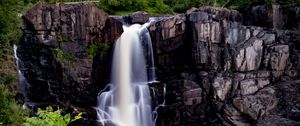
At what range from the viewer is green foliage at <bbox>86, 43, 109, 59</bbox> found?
2547cm

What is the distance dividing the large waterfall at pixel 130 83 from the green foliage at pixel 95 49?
0.77 meters

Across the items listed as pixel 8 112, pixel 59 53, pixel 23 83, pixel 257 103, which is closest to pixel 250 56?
pixel 257 103

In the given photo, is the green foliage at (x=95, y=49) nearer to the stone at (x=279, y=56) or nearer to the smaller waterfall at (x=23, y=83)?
the smaller waterfall at (x=23, y=83)

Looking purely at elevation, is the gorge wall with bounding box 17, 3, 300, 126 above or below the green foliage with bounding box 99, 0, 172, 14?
below

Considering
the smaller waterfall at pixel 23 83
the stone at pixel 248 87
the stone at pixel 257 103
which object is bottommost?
the stone at pixel 257 103

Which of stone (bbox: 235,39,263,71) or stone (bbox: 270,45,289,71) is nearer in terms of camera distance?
stone (bbox: 235,39,263,71)

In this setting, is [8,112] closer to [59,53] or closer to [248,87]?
[59,53]

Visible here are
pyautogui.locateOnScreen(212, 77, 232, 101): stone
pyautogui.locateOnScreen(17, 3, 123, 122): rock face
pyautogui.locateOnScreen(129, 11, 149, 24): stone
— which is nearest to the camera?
pyautogui.locateOnScreen(17, 3, 123, 122): rock face

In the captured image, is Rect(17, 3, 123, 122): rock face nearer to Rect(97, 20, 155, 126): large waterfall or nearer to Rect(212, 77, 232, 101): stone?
Rect(97, 20, 155, 126): large waterfall

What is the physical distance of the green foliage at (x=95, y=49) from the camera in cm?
2547

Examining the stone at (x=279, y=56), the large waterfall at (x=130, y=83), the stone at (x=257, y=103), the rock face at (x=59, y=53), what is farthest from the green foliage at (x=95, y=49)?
the stone at (x=279, y=56)

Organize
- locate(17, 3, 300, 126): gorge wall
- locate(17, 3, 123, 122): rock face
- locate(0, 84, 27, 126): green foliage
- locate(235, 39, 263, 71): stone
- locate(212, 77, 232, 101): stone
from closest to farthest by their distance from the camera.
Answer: locate(0, 84, 27, 126): green foliage, locate(17, 3, 123, 122): rock face, locate(17, 3, 300, 126): gorge wall, locate(212, 77, 232, 101): stone, locate(235, 39, 263, 71): stone

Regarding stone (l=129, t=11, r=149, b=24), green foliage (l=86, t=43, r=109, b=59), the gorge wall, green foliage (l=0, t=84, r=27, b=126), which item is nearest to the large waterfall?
the gorge wall

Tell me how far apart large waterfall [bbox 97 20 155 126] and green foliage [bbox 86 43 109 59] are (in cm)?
77
